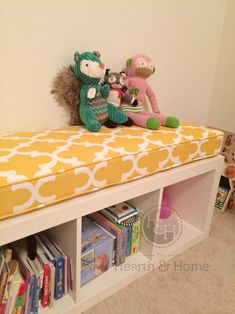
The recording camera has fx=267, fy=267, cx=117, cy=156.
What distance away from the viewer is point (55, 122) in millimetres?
1265

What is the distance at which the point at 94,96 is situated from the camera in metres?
1.17

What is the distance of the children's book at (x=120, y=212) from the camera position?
1173 mm

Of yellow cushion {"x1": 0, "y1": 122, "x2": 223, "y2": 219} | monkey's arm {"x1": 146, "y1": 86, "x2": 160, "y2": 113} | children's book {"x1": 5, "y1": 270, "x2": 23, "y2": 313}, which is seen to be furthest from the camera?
monkey's arm {"x1": 146, "y1": 86, "x2": 160, "y2": 113}

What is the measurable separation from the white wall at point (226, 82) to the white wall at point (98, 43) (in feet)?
0.17

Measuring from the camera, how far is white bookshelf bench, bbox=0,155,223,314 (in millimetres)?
809

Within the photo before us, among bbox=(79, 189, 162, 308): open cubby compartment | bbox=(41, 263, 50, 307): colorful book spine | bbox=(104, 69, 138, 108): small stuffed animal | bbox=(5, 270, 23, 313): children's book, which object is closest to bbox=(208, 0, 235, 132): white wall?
bbox=(104, 69, 138, 108): small stuffed animal

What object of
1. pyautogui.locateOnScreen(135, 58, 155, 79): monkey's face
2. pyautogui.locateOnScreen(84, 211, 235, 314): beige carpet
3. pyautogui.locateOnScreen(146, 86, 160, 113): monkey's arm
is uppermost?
pyautogui.locateOnScreen(135, 58, 155, 79): monkey's face

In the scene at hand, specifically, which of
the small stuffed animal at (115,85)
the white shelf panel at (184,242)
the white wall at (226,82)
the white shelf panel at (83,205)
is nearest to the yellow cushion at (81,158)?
the white shelf panel at (83,205)

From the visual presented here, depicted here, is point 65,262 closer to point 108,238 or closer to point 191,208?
point 108,238

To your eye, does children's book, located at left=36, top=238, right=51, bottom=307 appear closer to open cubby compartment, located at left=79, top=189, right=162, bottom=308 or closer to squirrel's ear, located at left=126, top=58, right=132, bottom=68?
open cubby compartment, located at left=79, top=189, right=162, bottom=308

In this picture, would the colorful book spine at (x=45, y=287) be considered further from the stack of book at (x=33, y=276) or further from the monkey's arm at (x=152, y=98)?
the monkey's arm at (x=152, y=98)

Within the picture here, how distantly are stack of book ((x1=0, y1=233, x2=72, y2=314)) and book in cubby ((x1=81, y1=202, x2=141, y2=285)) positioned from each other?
0.10m

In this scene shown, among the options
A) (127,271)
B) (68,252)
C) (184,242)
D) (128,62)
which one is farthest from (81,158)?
(184,242)

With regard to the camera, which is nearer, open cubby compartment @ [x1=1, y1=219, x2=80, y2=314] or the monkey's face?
open cubby compartment @ [x1=1, y1=219, x2=80, y2=314]
